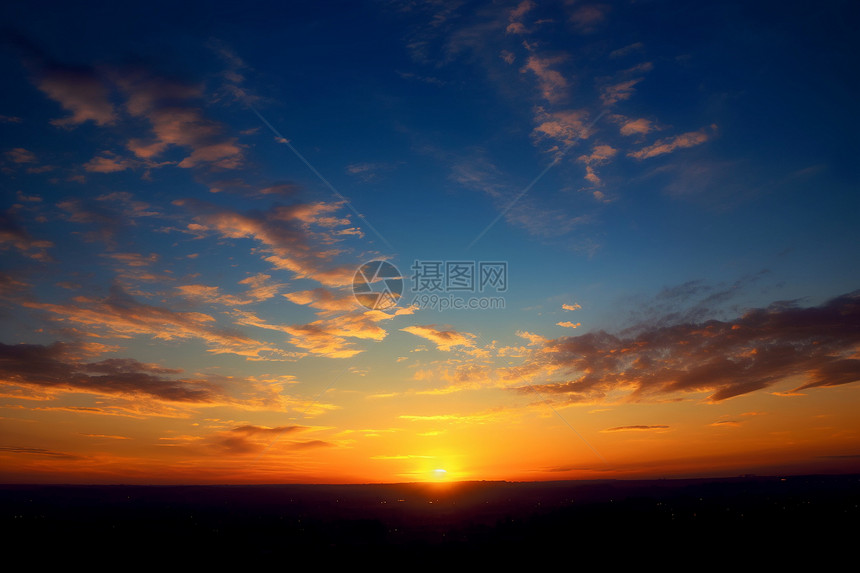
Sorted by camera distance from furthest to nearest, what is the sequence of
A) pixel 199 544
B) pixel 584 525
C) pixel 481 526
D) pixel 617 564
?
pixel 481 526 < pixel 584 525 < pixel 199 544 < pixel 617 564

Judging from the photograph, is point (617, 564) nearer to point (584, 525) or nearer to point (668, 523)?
point (584, 525)

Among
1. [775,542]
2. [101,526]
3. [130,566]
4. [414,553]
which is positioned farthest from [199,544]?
[775,542]

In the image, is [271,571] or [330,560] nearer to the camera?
[271,571]

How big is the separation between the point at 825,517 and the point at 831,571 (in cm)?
11154

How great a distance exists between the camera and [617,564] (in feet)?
269

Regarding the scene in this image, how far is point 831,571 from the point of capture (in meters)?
72.9

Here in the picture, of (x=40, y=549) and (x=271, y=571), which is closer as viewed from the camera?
(x=271, y=571)

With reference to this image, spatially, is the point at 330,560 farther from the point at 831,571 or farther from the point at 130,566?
the point at 831,571

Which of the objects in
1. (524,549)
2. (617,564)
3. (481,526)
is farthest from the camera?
(481,526)

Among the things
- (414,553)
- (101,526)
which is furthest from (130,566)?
(101,526)

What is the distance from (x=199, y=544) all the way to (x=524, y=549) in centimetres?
7821

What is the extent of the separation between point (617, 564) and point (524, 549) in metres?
25.6

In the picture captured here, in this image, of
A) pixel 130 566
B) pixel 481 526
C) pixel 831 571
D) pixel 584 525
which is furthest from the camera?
pixel 481 526

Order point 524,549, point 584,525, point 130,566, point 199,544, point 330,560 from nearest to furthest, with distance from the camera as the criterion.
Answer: point 130,566 < point 330,560 < point 524,549 < point 199,544 < point 584,525
